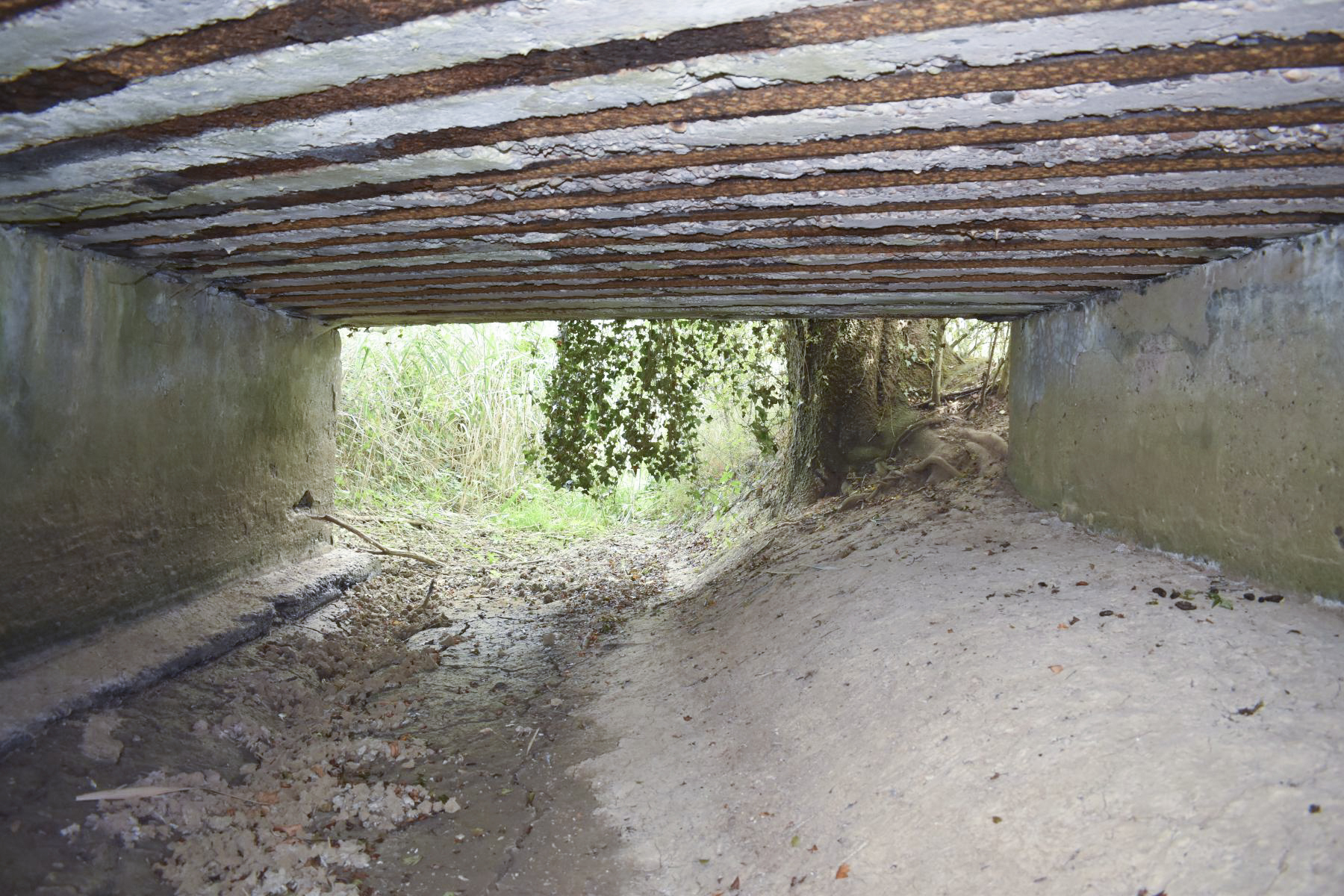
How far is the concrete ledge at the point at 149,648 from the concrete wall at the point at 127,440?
108 mm

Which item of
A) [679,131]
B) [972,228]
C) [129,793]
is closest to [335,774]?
[129,793]

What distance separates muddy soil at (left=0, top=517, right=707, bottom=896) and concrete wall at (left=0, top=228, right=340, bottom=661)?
616 mm

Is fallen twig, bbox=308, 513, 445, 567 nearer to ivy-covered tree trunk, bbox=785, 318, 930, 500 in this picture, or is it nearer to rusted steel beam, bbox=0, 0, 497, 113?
ivy-covered tree trunk, bbox=785, 318, 930, 500

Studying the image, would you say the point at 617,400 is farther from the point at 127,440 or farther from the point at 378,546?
the point at 127,440

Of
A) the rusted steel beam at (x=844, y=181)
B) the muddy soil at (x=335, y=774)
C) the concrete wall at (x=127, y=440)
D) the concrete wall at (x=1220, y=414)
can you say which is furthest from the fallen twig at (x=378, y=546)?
the concrete wall at (x=1220, y=414)

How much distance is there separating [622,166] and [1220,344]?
293 cm

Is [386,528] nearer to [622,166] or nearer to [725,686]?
[725,686]

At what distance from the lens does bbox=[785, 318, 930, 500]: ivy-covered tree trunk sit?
793 cm

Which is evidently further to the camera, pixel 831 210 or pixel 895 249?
pixel 895 249

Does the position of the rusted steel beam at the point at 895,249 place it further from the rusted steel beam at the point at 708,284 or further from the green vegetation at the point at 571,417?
the green vegetation at the point at 571,417

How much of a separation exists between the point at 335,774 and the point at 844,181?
3.18 metres

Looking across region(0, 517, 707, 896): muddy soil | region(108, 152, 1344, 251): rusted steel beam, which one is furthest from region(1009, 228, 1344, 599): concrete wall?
region(0, 517, 707, 896): muddy soil

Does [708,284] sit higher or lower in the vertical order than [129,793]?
higher

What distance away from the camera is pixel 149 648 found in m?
4.33
